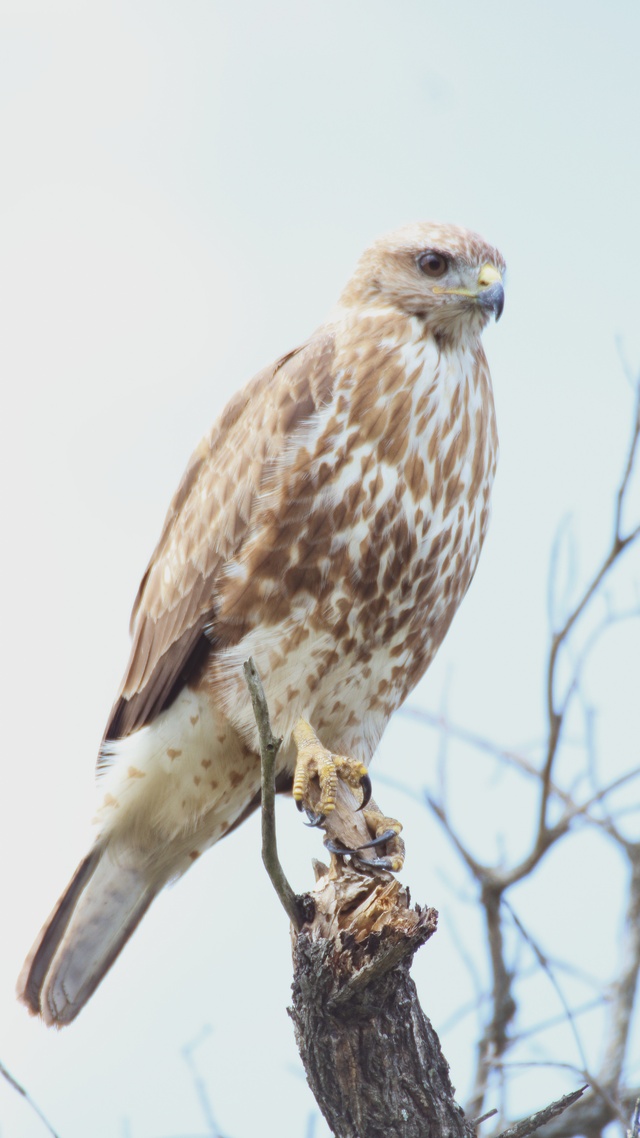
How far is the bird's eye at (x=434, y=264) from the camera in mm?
4465

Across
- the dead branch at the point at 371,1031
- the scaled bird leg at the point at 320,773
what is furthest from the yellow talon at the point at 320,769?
the dead branch at the point at 371,1031

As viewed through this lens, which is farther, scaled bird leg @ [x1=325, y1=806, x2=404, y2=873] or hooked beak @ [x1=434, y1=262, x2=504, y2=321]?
hooked beak @ [x1=434, y1=262, x2=504, y2=321]

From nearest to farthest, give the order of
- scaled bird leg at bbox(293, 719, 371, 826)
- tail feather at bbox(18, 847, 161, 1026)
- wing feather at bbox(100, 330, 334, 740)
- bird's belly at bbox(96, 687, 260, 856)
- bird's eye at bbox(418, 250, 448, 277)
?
1. scaled bird leg at bbox(293, 719, 371, 826)
2. wing feather at bbox(100, 330, 334, 740)
3. bird's belly at bbox(96, 687, 260, 856)
4. tail feather at bbox(18, 847, 161, 1026)
5. bird's eye at bbox(418, 250, 448, 277)

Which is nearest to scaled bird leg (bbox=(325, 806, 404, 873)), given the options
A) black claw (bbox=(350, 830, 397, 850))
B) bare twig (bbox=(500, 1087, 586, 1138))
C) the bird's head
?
black claw (bbox=(350, 830, 397, 850))

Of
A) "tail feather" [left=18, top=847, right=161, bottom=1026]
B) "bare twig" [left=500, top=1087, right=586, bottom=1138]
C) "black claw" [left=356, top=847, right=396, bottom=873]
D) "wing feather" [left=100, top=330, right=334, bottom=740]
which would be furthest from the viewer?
"tail feather" [left=18, top=847, right=161, bottom=1026]

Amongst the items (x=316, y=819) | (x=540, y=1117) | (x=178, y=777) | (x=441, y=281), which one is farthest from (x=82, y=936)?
(x=441, y=281)

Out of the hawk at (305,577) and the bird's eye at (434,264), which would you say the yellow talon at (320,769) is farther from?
the bird's eye at (434,264)

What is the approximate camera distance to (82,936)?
4414mm

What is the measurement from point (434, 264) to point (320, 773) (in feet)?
5.88

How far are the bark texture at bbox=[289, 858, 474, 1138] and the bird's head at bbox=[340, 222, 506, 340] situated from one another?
6.82 ft

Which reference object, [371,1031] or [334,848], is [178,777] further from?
[371,1031]

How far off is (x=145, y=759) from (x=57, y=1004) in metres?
0.87

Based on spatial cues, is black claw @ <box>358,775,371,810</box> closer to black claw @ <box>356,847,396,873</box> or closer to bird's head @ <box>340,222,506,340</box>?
black claw @ <box>356,847,396,873</box>

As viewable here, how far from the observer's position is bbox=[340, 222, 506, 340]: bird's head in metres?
4.39
